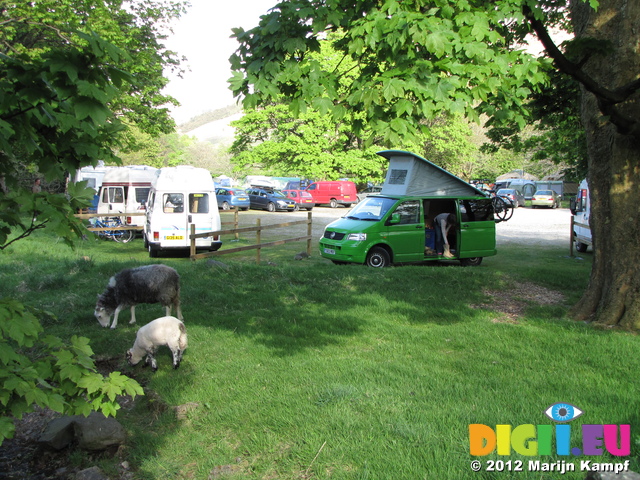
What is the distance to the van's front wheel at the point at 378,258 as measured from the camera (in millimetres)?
13258

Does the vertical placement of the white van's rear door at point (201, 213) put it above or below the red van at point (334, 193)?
below

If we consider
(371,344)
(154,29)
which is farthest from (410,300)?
(154,29)

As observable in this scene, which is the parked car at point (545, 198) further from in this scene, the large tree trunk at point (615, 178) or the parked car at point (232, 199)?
the large tree trunk at point (615, 178)

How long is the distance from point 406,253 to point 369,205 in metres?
1.65

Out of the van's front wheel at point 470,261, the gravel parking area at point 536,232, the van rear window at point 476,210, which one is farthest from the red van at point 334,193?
the van rear window at point 476,210

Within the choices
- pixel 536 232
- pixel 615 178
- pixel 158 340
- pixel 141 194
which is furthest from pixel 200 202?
pixel 536 232

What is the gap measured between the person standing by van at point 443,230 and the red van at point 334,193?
88.4ft

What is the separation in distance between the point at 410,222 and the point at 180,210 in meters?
7.45

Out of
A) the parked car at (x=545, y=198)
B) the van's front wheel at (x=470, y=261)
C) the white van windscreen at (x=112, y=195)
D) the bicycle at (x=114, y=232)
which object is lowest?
the van's front wheel at (x=470, y=261)

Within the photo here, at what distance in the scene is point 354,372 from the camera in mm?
5684

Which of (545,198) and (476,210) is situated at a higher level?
(545,198)

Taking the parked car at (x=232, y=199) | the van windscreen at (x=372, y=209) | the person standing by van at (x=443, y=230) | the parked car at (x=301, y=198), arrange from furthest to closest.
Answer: the parked car at (x=301, y=198) < the parked car at (x=232, y=199) < the person standing by van at (x=443, y=230) < the van windscreen at (x=372, y=209)

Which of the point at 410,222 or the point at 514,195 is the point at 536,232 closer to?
the point at 410,222

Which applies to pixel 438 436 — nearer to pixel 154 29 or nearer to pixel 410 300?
pixel 410 300
